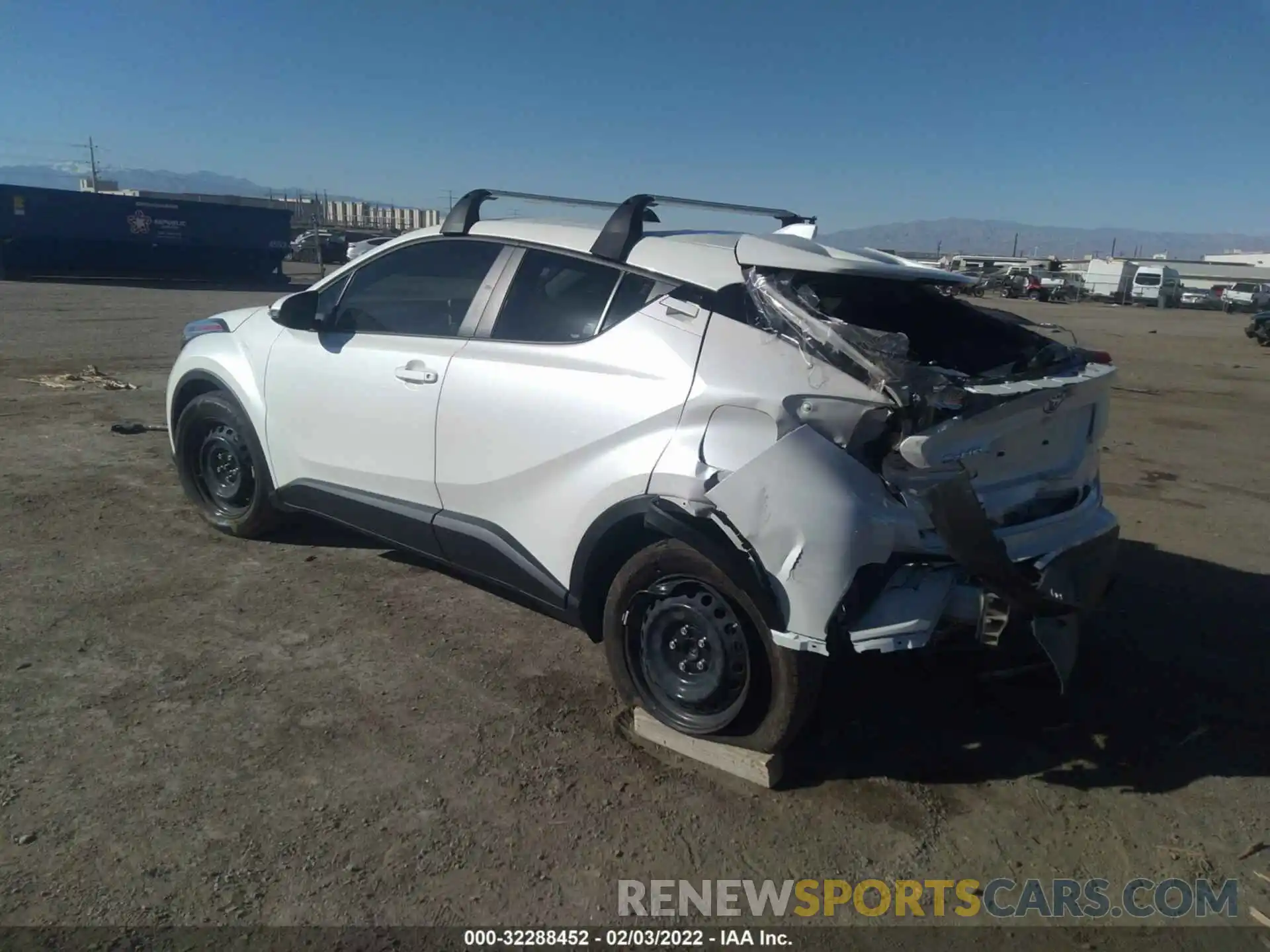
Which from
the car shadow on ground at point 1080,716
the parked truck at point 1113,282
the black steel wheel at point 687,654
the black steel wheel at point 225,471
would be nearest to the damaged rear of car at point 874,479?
the black steel wheel at point 687,654

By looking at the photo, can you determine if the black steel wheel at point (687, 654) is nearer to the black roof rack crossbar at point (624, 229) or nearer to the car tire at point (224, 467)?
the black roof rack crossbar at point (624, 229)

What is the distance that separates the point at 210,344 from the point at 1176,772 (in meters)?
5.13

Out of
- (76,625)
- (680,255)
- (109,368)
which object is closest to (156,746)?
(76,625)

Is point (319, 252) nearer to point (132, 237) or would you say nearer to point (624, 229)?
point (132, 237)

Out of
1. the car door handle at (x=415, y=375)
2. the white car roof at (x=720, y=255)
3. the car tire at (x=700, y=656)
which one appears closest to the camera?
the car tire at (x=700, y=656)

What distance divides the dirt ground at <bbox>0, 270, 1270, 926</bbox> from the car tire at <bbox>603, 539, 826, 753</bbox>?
8.0 inches

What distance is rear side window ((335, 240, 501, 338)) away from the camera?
4285mm

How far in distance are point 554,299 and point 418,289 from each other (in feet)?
3.55

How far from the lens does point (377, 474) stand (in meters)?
4.45

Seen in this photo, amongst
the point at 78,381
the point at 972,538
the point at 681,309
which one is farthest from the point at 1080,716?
the point at 78,381

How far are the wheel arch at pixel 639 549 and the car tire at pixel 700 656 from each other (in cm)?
7

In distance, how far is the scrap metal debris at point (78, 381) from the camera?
984 centimetres

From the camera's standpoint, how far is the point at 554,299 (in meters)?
3.92

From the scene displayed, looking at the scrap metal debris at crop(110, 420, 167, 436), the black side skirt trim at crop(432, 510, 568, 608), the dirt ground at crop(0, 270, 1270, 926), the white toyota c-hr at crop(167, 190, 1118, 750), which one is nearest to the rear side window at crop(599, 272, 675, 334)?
the white toyota c-hr at crop(167, 190, 1118, 750)
